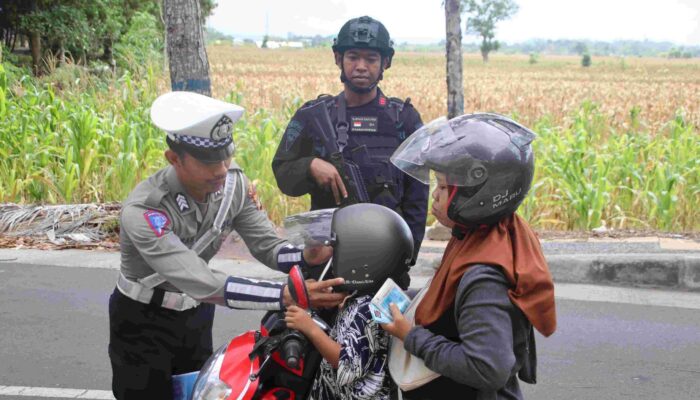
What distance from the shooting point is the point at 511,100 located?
1912 centimetres

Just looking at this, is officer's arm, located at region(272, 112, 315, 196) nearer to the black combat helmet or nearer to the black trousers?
the black combat helmet

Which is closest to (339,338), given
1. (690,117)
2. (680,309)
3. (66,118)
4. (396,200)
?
(396,200)

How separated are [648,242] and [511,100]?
12.7 metres

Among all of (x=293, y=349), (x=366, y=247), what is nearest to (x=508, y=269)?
(x=366, y=247)

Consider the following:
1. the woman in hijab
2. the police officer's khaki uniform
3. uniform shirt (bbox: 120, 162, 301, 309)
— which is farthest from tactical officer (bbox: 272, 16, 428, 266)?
the woman in hijab

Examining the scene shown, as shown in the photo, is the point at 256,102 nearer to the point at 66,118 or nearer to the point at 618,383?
the point at 66,118

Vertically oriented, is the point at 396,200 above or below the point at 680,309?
above

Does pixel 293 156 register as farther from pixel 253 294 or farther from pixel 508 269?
pixel 508 269

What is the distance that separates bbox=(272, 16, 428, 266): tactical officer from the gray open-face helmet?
5.04 ft

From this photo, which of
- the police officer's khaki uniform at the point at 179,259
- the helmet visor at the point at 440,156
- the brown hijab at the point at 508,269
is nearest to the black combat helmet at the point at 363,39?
the police officer's khaki uniform at the point at 179,259

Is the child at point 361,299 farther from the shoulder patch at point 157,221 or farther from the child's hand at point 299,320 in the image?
the shoulder patch at point 157,221

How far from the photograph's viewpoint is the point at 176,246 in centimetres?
268

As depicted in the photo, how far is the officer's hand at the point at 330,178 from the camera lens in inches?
151

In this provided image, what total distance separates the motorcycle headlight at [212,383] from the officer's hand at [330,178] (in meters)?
1.30
